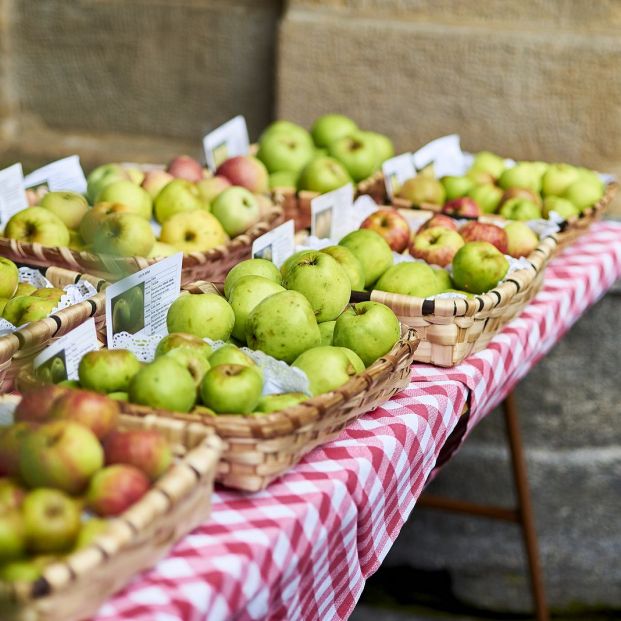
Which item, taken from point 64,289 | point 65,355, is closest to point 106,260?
point 64,289

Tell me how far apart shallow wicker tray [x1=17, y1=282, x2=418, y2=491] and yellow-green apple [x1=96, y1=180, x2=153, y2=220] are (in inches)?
34.8

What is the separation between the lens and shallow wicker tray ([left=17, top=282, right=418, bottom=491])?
1.17m

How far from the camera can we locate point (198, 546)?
3.54 ft

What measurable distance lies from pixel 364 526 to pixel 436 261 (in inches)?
32.7

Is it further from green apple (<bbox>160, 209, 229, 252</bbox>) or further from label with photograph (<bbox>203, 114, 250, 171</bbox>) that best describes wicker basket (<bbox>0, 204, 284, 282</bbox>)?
label with photograph (<bbox>203, 114, 250, 171</bbox>)

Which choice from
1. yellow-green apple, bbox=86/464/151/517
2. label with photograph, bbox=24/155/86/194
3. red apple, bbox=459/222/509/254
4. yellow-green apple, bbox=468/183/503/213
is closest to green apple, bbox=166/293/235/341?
yellow-green apple, bbox=86/464/151/517

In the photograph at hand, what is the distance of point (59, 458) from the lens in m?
0.99

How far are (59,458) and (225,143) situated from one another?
5.78ft

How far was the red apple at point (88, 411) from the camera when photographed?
1.07 meters

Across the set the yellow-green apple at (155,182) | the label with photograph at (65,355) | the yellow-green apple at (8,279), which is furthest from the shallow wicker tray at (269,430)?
the yellow-green apple at (155,182)

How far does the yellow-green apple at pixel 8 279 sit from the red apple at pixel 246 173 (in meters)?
0.88

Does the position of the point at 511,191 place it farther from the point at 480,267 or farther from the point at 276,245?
the point at 276,245

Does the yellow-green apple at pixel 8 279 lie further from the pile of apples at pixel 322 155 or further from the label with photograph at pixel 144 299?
the pile of apples at pixel 322 155

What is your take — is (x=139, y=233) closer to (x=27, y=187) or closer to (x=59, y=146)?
(x=27, y=187)
